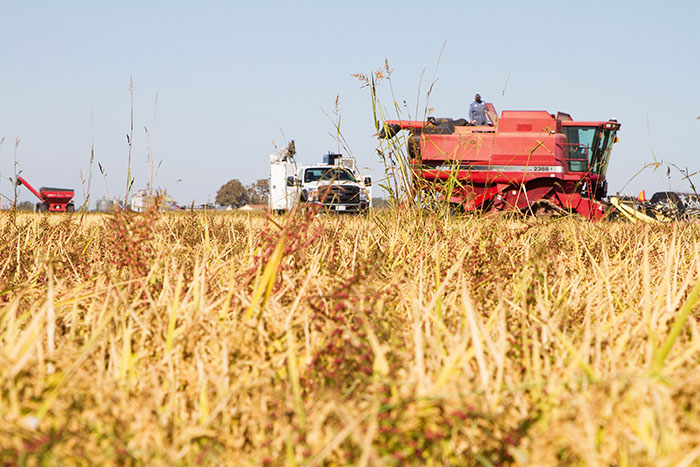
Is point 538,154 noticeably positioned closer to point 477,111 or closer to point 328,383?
point 477,111

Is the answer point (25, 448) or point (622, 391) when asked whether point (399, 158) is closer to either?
point (622, 391)

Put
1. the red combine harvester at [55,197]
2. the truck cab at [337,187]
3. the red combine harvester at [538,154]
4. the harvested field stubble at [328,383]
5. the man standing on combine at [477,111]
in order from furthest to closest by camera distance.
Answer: the red combine harvester at [55,197]
the man standing on combine at [477,111]
the red combine harvester at [538,154]
the truck cab at [337,187]
the harvested field stubble at [328,383]

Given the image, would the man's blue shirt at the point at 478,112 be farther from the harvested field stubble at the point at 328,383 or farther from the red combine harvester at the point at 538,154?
the harvested field stubble at the point at 328,383

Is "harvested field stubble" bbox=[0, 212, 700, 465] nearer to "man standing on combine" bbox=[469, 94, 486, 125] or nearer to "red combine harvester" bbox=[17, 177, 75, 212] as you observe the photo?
"man standing on combine" bbox=[469, 94, 486, 125]

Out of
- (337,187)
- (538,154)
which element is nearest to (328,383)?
(337,187)

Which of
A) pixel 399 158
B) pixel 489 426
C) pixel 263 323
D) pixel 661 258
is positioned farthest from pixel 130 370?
pixel 661 258

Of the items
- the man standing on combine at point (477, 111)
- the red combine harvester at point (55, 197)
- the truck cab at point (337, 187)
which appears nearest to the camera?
the truck cab at point (337, 187)

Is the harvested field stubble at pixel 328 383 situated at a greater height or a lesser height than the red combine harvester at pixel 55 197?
lesser

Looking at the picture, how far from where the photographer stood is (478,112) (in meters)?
13.0

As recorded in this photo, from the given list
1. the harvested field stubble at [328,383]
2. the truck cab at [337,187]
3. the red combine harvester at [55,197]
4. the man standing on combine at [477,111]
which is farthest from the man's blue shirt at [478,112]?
the red combine harvester at [55,197]

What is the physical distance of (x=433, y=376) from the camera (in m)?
1.37

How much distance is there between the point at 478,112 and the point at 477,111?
0.03 metres

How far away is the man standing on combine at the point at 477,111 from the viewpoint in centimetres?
1292

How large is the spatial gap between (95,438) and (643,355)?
133 centimetres
